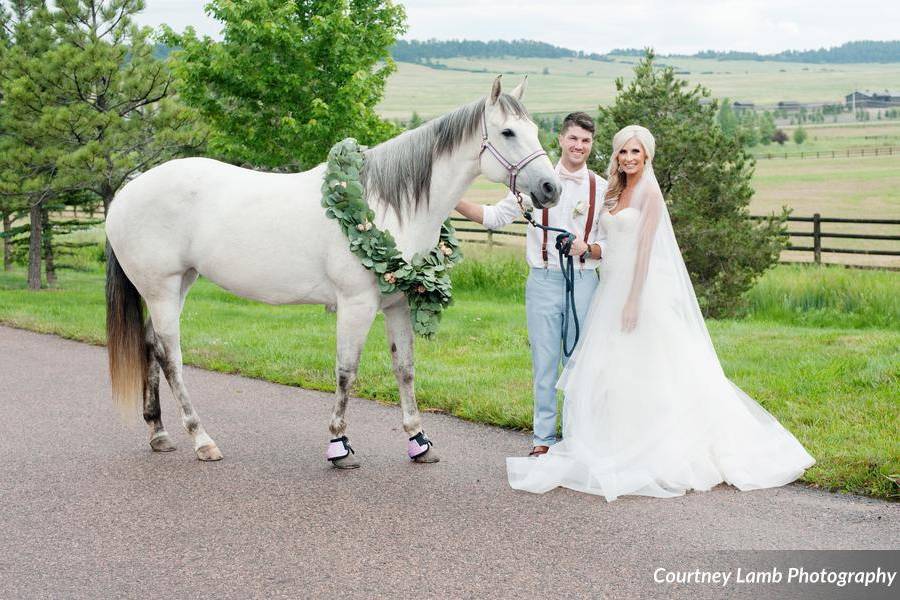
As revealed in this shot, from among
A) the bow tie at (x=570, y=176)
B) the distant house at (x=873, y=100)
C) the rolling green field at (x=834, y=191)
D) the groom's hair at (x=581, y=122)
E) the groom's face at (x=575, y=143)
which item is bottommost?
the rolling green field at (x=834, y=191)

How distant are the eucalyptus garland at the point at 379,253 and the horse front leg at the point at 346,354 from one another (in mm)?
217

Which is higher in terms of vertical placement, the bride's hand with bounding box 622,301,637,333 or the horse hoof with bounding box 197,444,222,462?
the bride's hand with bounding box 622,301,637,333

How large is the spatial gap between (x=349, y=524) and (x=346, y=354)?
47.1 inches

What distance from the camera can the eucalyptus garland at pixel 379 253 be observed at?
5250 mm

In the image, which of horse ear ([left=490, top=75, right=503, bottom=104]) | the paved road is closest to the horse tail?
the paved road

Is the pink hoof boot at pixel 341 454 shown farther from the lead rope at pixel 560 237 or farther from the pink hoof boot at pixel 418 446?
the lead rope at pixel 560 237

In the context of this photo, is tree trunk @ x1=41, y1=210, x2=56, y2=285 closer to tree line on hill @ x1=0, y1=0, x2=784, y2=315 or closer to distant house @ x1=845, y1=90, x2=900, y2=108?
tree line on hill @ x1=0, y1=0, x2=784, y2=315

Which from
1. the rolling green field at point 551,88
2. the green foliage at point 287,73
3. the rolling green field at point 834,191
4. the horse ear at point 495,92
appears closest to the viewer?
the horse ear at point 495,92

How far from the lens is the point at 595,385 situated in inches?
205

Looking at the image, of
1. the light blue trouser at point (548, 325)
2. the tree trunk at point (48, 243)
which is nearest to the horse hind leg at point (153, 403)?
the light blue trouser at point (548, 325)

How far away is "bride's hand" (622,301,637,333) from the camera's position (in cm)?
522

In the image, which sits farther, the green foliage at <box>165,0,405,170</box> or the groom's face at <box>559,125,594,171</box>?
the green foliage at <box>165,0,405,170</box>

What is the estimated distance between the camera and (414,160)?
534cm

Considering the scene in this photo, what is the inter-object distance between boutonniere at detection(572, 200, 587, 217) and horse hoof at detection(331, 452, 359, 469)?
1.99 metres
